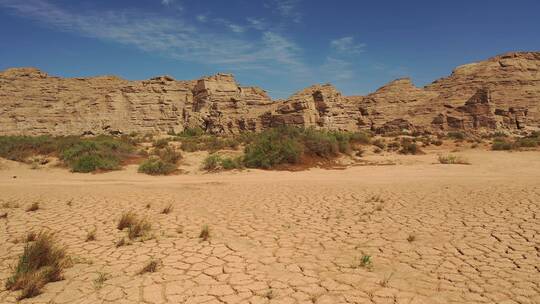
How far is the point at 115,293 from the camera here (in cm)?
355

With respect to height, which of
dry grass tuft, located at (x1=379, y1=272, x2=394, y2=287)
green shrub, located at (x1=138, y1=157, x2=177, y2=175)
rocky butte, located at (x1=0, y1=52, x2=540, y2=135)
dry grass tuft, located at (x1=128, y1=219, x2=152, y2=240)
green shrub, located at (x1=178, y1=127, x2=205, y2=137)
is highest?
rocky butte, located at (x1=0, y1=52, x2=540, y2=135)

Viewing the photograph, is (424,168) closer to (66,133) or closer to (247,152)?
(247,152)

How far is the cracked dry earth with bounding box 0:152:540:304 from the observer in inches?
141

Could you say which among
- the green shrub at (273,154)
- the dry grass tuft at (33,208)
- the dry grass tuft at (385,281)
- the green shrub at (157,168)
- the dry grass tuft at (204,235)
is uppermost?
the green shrub at (273,154)

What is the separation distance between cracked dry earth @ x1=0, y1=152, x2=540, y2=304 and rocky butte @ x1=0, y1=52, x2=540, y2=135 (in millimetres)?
27445

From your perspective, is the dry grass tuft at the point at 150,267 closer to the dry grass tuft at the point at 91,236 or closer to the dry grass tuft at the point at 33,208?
the dry grass tuft at the point at 91,236

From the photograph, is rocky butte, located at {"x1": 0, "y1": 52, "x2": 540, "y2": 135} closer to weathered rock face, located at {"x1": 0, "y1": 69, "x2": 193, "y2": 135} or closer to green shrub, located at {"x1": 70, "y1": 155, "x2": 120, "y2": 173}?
weathered rock face, located at {"x1": 0, "y1": 69, "x2": 193, "y2": 135}

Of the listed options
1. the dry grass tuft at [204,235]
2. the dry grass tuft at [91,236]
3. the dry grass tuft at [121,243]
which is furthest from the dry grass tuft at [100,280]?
the dry grass tuft at [204,235]

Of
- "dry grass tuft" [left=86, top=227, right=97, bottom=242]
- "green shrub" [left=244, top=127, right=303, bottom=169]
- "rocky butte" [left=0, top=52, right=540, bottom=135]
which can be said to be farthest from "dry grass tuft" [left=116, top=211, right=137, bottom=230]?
"rocky butte" [left=0, top=52, right=540, bottom=135]

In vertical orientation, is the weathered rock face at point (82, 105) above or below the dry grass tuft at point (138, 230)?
above

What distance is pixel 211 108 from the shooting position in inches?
1649

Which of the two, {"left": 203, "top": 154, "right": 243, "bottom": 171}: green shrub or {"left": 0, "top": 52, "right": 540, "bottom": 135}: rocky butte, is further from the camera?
{"left": 0, "top": 52, "right": 540, "bottom": 135}: rocky butte

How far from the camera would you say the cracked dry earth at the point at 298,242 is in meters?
3.58

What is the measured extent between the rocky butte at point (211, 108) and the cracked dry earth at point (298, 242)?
2745cm
